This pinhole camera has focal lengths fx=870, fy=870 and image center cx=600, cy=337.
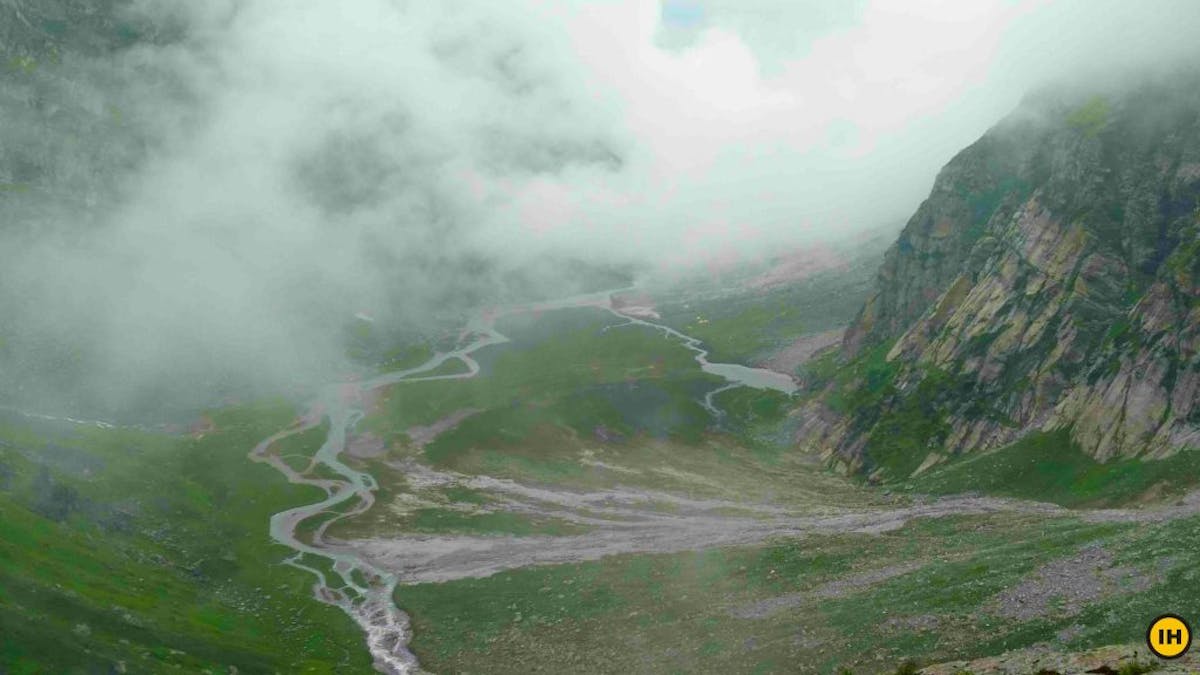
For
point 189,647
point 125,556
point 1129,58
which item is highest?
point 1129,58

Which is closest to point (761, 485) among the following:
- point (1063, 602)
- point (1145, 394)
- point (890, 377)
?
point (890, 377)

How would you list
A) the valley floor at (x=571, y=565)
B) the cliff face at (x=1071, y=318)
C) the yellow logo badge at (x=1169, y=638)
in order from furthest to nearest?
the cliff face at (x=1071, y=318) < the valley floor at (x=571, y=565) < the yellow logo badge at (x=1169, y=638)

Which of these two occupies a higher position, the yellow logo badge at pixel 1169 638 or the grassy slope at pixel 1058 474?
the yellow logo badge at pixel 1169 638

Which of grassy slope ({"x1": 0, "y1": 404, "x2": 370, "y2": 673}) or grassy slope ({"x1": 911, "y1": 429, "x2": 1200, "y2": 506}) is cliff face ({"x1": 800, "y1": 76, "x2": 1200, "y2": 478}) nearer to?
grassy slope ({"x1": 911, "y1": 429, "x2": 1200, "y2": 506})

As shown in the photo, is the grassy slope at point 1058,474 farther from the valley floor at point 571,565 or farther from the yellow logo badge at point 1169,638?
Result: the yellow logo badge at point 1169,638

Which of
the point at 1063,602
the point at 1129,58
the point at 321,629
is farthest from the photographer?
the point at 1129,58

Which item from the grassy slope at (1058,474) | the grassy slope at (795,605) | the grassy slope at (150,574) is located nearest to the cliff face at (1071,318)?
the grassy slope at (1058,474)

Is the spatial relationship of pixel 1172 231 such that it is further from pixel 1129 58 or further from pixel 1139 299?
pixel 1129 58

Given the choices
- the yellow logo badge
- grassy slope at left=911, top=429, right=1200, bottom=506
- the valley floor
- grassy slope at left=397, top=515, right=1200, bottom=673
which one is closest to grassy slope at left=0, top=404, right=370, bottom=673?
the valley floor

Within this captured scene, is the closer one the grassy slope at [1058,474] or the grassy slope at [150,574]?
the grassy slope at [150,574]
